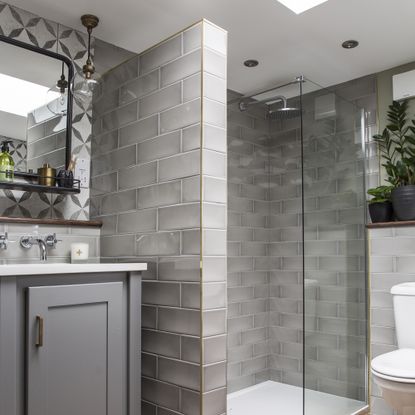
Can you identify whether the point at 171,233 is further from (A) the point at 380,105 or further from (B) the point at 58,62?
(A) the point at 380,105

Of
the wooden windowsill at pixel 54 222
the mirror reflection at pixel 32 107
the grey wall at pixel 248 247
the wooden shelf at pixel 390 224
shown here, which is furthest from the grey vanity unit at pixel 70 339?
the wooden shelf at pixel 390 224

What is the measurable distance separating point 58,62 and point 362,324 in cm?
252

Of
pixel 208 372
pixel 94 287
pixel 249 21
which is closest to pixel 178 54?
pixel 249 21

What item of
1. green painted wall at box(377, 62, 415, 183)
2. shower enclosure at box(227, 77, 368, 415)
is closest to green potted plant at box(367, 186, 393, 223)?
shower enclosure at box(227, 77, 368, 415)

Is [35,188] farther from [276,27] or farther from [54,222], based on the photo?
[276,27]

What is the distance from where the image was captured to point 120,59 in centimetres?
286

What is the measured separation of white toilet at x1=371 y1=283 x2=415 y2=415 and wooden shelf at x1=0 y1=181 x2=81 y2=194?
1.83 m

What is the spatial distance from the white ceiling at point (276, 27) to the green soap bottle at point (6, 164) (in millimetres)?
792

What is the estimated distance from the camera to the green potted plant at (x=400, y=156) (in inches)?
110

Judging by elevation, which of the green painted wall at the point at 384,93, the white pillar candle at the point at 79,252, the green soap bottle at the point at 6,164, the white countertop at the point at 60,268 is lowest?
the white countertop at the point at 60,268

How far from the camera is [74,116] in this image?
2590 mm

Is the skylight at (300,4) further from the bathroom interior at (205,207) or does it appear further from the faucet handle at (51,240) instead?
the faucet handle at (51,240)

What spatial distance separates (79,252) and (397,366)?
1734 mm

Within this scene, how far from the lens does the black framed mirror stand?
229cm
